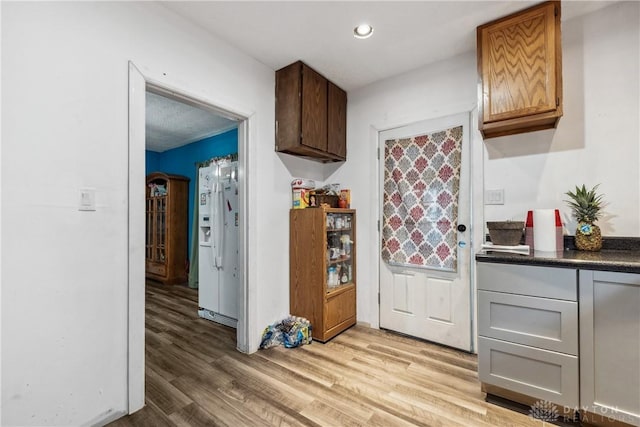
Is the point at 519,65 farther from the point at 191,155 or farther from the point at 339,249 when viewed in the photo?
the point at 191,155

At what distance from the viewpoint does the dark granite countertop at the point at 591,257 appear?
1.42 metres

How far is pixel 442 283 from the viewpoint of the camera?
2566 millimetres

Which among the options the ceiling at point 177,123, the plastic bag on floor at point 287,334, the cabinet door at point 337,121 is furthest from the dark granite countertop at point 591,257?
the ceiling at point 177,123

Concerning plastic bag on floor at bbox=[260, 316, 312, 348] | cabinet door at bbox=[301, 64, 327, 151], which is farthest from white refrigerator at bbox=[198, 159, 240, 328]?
cabinet door at bbox=[301, 64, 327, 151]

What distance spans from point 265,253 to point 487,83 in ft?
7.32

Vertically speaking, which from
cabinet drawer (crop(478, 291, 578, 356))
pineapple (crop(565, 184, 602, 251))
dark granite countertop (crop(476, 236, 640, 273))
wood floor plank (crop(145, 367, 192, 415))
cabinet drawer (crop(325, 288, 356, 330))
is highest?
pineapple (crop(565, 184, 602, 251))

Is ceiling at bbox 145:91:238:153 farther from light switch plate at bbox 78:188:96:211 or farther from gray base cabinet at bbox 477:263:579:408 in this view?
gray base cabinet at bbox 477:263:579:408

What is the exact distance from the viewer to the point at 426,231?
2641mm

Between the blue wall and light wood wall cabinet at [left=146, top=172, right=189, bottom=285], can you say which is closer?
the blue wall

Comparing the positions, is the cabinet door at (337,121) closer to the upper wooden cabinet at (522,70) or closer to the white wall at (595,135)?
the upper wooden cabinet at (522,70)

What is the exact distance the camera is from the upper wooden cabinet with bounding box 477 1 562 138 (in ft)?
5.95

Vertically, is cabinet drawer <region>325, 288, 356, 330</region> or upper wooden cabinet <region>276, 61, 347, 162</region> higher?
upper wooden cabinet <region>276, 61, 347, 162</region>

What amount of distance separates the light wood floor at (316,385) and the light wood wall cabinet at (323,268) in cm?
22

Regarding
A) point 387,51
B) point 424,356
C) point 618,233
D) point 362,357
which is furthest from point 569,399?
point 387,51
